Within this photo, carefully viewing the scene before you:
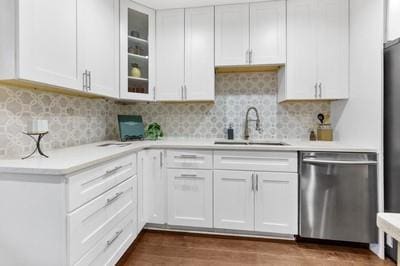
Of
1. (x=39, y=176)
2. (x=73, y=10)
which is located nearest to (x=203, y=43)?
(x=73, y=10)

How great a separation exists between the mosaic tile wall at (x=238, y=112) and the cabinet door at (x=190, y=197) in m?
0.74

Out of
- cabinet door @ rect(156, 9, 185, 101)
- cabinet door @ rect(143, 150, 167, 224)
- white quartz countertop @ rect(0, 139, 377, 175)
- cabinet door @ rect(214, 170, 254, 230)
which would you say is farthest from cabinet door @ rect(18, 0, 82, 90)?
cabinet door @ rect(214, 170, 254, 230)

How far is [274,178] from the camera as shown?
7.30ft

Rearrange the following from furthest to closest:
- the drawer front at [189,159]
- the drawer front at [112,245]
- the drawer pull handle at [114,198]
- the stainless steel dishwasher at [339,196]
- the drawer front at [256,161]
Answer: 1. the drawer front at [189,159]
2. the drawer front at [256,161]
3. the stainless steel dishwasher at [339,196]
4. the drawer pull handle at [114,198]
5. the drawer front at [112,245]

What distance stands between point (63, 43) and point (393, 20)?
244cm

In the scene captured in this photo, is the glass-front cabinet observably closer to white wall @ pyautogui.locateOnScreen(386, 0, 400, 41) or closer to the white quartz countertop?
the white quartz countertop

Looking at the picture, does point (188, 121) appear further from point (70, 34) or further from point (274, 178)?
point (70, 34)

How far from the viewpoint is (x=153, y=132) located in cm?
287

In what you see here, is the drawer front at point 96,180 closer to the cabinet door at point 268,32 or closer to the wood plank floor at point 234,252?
the wood plank floor at point 234,252

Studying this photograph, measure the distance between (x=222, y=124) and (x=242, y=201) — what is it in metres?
1.01

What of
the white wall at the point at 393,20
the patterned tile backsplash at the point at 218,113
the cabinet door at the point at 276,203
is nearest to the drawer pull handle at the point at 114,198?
the patterned tile backsplash at the point at 218,113

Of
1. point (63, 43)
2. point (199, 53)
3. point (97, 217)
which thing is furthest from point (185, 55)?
point (97, 217)

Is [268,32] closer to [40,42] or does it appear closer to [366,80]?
[366,80]

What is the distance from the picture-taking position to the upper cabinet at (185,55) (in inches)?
104
